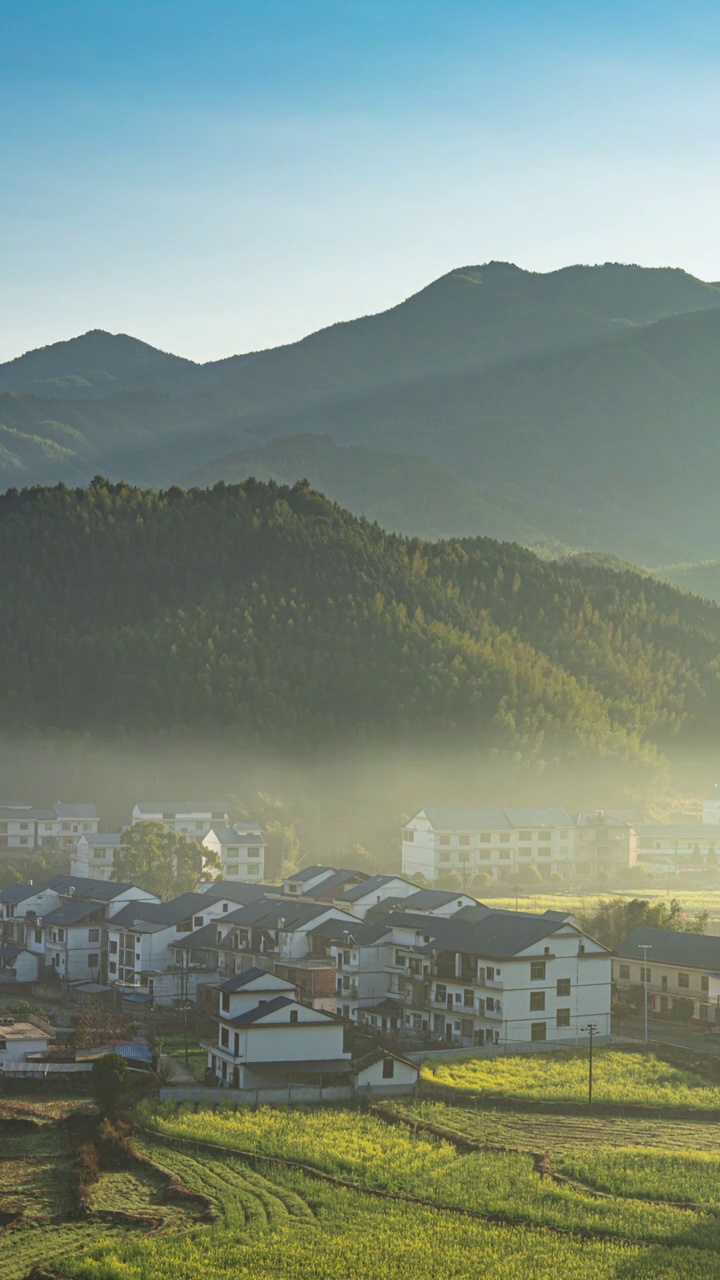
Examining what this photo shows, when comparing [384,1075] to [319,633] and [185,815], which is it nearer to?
[185,815]

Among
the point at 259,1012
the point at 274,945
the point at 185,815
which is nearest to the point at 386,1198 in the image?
the point at 259,1012

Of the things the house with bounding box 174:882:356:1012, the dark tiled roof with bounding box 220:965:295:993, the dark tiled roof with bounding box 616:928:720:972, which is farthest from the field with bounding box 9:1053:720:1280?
the dark tiled roof with bounding box 616:928:720:972

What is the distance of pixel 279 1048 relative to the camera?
35156mm

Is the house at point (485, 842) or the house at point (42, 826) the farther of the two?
the house at point (42, 826)

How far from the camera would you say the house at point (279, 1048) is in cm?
3481

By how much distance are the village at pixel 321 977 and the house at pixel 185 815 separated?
1743 cm

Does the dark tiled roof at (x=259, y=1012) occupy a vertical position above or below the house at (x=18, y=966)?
above

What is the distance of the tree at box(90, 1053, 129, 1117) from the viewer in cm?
3152

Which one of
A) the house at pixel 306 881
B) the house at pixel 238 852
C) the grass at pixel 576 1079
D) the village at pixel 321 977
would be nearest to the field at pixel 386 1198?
the grass at pixel 576 1079

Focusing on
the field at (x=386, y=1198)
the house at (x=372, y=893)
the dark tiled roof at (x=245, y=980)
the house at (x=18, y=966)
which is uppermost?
the house at (x=372, y=893)

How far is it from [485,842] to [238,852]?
11.2 m

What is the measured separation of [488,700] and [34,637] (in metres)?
30.5

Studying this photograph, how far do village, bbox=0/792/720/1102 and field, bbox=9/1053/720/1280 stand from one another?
2504mm

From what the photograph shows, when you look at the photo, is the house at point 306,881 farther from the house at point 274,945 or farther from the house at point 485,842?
the house at point 485,842
